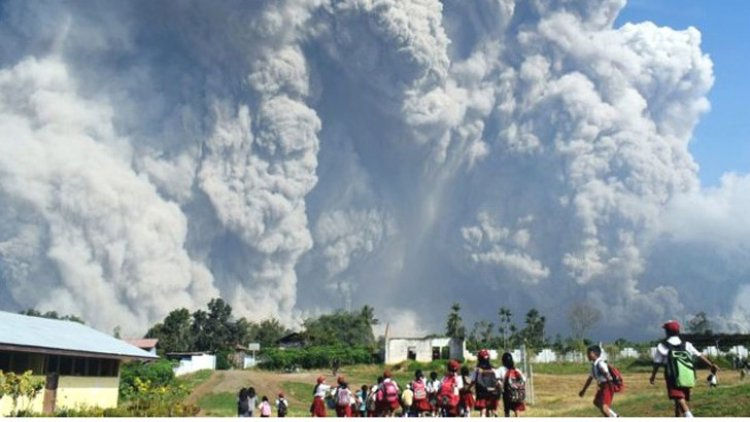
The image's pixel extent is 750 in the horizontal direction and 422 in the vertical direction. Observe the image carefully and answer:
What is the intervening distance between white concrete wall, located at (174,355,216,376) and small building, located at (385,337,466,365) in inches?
655

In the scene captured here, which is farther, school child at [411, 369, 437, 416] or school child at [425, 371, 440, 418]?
school child at [425, 371, 440, 418]

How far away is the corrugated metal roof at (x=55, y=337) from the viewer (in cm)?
2280

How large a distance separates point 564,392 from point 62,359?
2646 centimetres

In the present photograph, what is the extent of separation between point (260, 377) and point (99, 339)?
2657 centimetres

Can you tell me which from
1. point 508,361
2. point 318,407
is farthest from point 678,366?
point 318,407

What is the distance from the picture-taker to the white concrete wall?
6031 centimetres

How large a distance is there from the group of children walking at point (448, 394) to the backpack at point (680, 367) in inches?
105

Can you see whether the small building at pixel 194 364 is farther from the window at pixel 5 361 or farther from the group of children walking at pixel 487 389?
the group of children walking at pixel 487 389

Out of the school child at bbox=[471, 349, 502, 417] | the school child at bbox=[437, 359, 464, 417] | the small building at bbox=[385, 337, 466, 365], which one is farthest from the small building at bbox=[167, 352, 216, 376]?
the school child at bbox=[471, 349, 502, 417]

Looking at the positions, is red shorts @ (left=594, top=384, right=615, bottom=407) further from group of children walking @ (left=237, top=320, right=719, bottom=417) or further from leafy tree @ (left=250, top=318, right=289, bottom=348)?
leafy tree @ (left=250, top=318, right=289, bottom=348)

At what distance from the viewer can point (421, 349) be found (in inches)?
2790

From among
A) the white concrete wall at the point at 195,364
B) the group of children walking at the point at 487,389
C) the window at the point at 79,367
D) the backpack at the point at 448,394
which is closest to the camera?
the group of children walking at the point at 487,389

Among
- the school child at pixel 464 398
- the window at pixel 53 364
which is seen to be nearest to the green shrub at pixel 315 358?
the window at pixel 53 364

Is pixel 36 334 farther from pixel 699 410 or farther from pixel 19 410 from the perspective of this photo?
pixel 699 410
